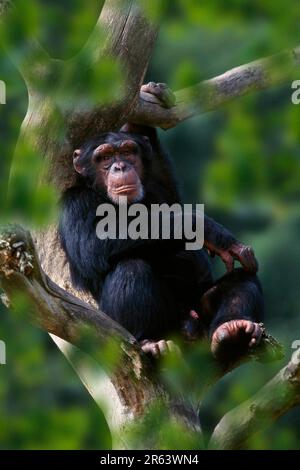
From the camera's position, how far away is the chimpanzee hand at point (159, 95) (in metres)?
3.64

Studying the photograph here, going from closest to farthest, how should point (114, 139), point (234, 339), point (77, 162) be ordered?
1. point (234, 339)
2. point (77, 162)
3. point (114, 139)

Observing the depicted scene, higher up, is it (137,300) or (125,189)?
(125,189)

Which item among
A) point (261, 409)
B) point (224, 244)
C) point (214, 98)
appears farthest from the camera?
point (214, 98)

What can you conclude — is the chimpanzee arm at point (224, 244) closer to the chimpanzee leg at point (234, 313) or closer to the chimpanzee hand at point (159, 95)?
the chimpanzee leg at point (234, 313)

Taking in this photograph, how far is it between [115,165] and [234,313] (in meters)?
0.90

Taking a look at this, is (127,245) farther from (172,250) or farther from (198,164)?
(198,164)

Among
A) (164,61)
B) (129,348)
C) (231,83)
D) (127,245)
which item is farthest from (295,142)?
(164,61)

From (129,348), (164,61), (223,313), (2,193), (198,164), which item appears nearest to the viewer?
(2,193)

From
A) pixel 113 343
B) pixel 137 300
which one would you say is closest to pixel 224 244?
pixel 137 300

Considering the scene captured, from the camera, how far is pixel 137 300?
3.28 metres

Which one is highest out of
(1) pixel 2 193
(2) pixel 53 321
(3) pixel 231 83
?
(3) pixel 231 83

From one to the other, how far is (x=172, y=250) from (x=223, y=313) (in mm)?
417

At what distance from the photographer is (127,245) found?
3.35 metres

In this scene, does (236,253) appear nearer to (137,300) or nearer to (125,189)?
(137,300)
